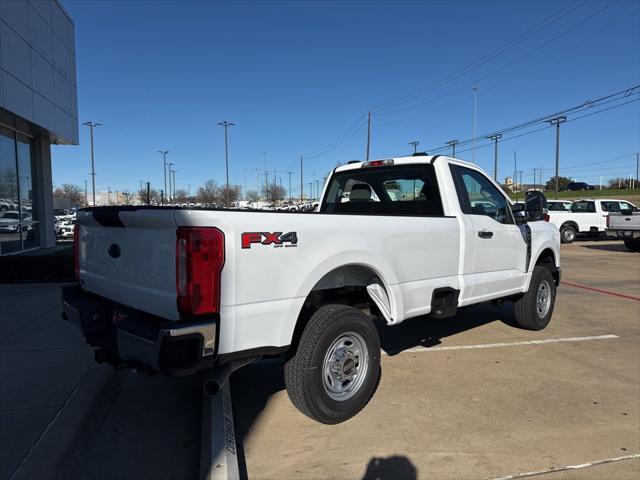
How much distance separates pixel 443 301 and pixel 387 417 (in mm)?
1292

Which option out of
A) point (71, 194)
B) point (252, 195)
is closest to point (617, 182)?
point (252, 195)

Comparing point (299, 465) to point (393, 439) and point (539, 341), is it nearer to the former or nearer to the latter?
point (393, 439)

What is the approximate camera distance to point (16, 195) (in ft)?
53.6

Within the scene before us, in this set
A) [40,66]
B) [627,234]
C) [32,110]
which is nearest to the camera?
[32,110]

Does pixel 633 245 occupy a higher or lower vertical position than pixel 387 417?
higher

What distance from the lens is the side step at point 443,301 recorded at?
4566 millimetres

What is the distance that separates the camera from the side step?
4566 millimetres

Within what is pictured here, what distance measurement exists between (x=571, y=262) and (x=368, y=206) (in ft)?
41.4

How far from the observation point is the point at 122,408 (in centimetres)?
410

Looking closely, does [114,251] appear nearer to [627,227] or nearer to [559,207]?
[627,227]

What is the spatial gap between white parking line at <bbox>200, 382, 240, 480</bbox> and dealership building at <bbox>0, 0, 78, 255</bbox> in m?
12.4

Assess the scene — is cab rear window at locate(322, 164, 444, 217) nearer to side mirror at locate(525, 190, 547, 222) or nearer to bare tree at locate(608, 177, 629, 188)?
side mirror at locate(525, 190, 547, 222)

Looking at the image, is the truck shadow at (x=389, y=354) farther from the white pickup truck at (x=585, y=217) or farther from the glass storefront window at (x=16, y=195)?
the white pickup truck at (x=585, y=217)

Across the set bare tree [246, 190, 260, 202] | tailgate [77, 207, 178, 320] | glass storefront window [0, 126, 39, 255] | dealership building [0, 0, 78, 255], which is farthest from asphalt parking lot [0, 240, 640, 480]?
bare tree [246, 190, 260, 202]
